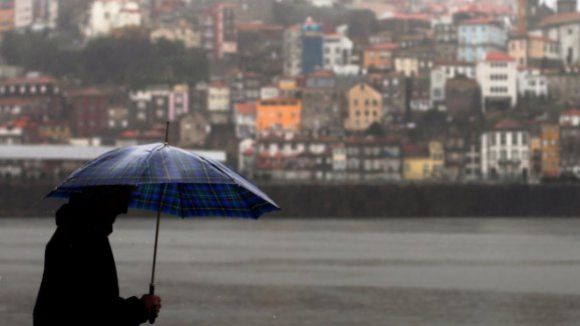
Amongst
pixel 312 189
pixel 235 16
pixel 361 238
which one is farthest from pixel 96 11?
pixel 361 238

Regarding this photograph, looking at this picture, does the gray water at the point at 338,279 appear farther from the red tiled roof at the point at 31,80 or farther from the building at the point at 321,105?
the red tiled roof at the point at 31,80

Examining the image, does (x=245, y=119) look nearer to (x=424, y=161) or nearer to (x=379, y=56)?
(x=424, y=161)

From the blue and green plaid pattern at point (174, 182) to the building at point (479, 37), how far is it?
266ft

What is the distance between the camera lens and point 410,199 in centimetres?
4912

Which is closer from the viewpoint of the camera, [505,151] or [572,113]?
[505,151]

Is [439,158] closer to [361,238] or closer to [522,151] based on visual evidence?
[522,151]

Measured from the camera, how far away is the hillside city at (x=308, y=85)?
221 ft

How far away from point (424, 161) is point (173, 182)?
63.6 meters

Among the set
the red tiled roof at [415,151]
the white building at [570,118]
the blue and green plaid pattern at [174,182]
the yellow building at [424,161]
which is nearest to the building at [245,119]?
the red tiled roof at [415,151]

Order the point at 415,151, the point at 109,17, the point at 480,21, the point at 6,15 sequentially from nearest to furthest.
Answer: the point at 415,151 < the point at 109,17 < the point at 480,21 < the point at 6,15

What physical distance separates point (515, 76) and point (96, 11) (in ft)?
87.0

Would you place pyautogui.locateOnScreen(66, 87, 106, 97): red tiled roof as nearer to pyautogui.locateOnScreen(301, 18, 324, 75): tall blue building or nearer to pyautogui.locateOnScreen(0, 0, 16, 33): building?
pyautogui.locateOnScreen(301, 18, 324, 75): tall blue building

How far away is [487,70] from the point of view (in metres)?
78.8

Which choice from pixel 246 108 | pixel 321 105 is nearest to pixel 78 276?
pixel 321 105
